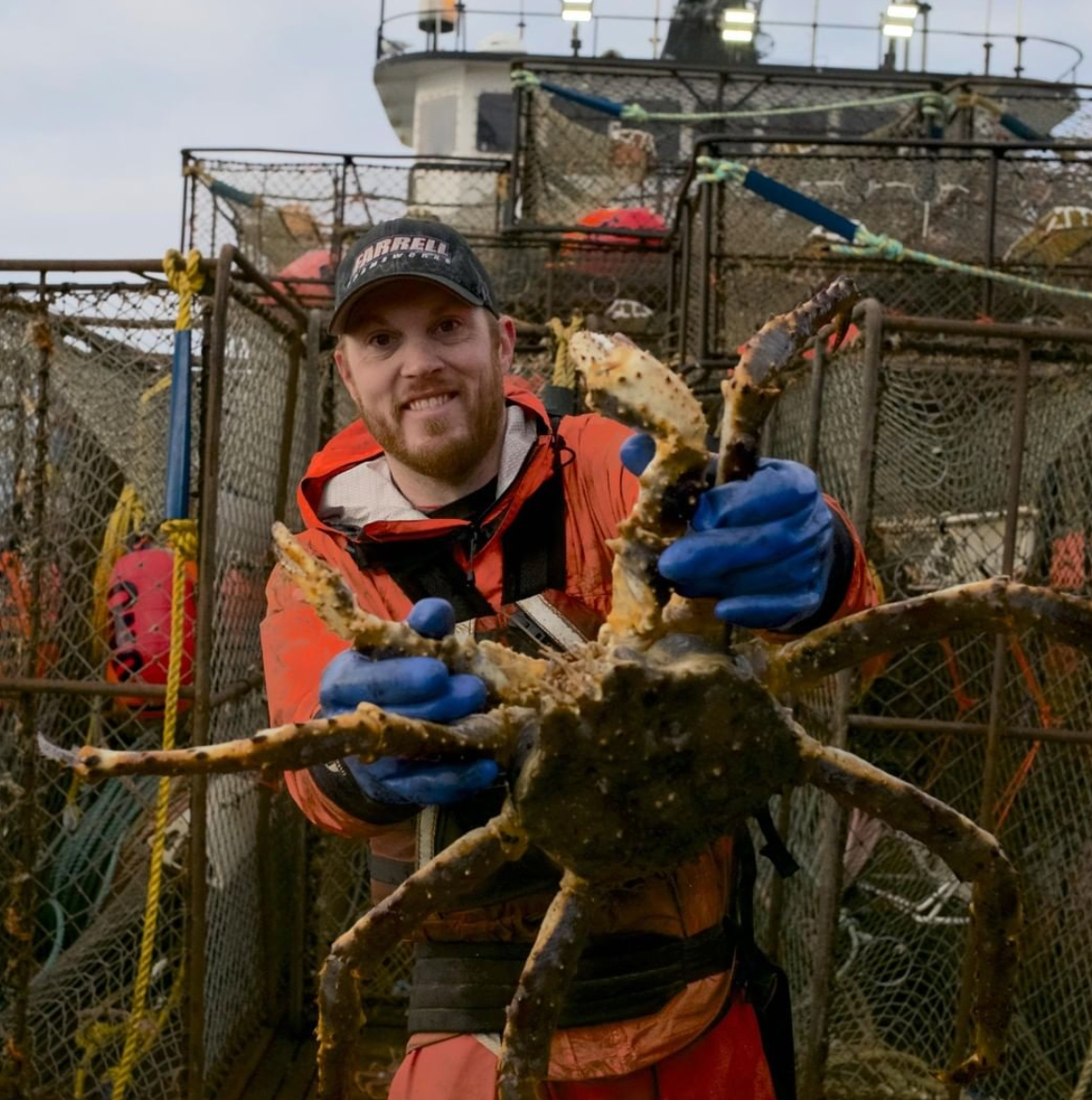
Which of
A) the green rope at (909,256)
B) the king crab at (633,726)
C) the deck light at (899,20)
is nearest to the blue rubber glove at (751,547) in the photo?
the king crab at (633,726)

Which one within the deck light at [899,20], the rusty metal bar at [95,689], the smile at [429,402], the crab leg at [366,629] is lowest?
the rusty metal bar at [95,689]

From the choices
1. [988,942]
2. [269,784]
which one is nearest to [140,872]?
[269,784]

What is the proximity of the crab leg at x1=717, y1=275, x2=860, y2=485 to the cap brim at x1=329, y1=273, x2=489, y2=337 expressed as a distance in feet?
2.23

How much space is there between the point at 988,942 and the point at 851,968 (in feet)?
8.59

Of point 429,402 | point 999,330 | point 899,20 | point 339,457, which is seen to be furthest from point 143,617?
point 899,20

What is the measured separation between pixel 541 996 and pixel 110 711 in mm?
2784

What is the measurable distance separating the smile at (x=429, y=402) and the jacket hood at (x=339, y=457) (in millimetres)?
221

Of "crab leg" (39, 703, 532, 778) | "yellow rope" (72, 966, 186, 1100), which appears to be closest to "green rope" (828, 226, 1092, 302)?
"crab leg" (39, 703, 532, 778)

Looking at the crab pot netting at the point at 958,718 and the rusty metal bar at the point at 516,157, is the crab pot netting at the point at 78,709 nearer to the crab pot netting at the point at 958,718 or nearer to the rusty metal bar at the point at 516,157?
the crab pot netting at the point at 958,718

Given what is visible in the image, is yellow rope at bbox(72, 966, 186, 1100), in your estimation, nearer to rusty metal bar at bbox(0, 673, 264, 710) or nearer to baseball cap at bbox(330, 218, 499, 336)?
rusty metal bar at bbox(0, 673, 264, 710)

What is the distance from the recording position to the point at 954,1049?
3381 mm

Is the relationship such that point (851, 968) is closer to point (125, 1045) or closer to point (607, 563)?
point (125, 1045)

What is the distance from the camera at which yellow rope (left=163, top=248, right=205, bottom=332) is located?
324 cm

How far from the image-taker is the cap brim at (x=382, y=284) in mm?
2107
